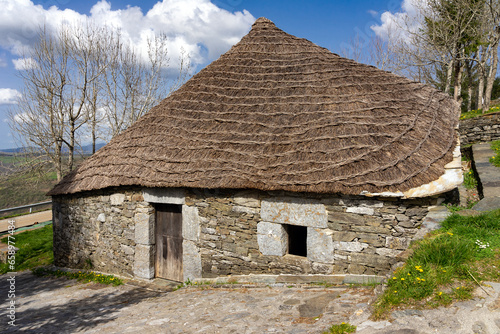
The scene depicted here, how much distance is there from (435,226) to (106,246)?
21.9ft

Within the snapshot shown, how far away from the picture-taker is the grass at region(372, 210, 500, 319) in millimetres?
3053

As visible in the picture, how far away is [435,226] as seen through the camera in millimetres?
4277

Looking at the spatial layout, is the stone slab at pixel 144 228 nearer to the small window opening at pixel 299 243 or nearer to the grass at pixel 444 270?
the small window opening at pixel 299 243

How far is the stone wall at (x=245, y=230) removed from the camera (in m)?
4.65

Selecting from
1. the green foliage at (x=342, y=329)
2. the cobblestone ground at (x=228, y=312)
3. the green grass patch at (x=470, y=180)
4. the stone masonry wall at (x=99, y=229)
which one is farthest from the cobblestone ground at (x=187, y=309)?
the green grass patch at (x=470, y=180)

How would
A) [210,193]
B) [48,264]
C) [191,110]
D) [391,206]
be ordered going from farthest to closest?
[48,264]
[191,110]
[210,193]
[391,206]

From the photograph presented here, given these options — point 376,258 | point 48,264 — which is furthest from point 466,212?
point 48,264

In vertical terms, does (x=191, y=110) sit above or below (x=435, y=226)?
above

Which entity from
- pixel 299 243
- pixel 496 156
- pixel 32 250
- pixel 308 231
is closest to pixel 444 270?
pixel 308 231

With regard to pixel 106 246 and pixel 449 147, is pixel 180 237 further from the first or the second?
pixel 449 147

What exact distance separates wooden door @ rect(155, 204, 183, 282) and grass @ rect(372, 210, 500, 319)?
4378 mm

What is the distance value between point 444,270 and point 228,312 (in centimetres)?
260

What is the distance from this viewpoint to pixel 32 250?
33.7 feet

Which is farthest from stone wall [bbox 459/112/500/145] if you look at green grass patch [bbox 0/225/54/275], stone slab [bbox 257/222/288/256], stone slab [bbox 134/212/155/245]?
green grass patch [bbox 0/225/54/275]
